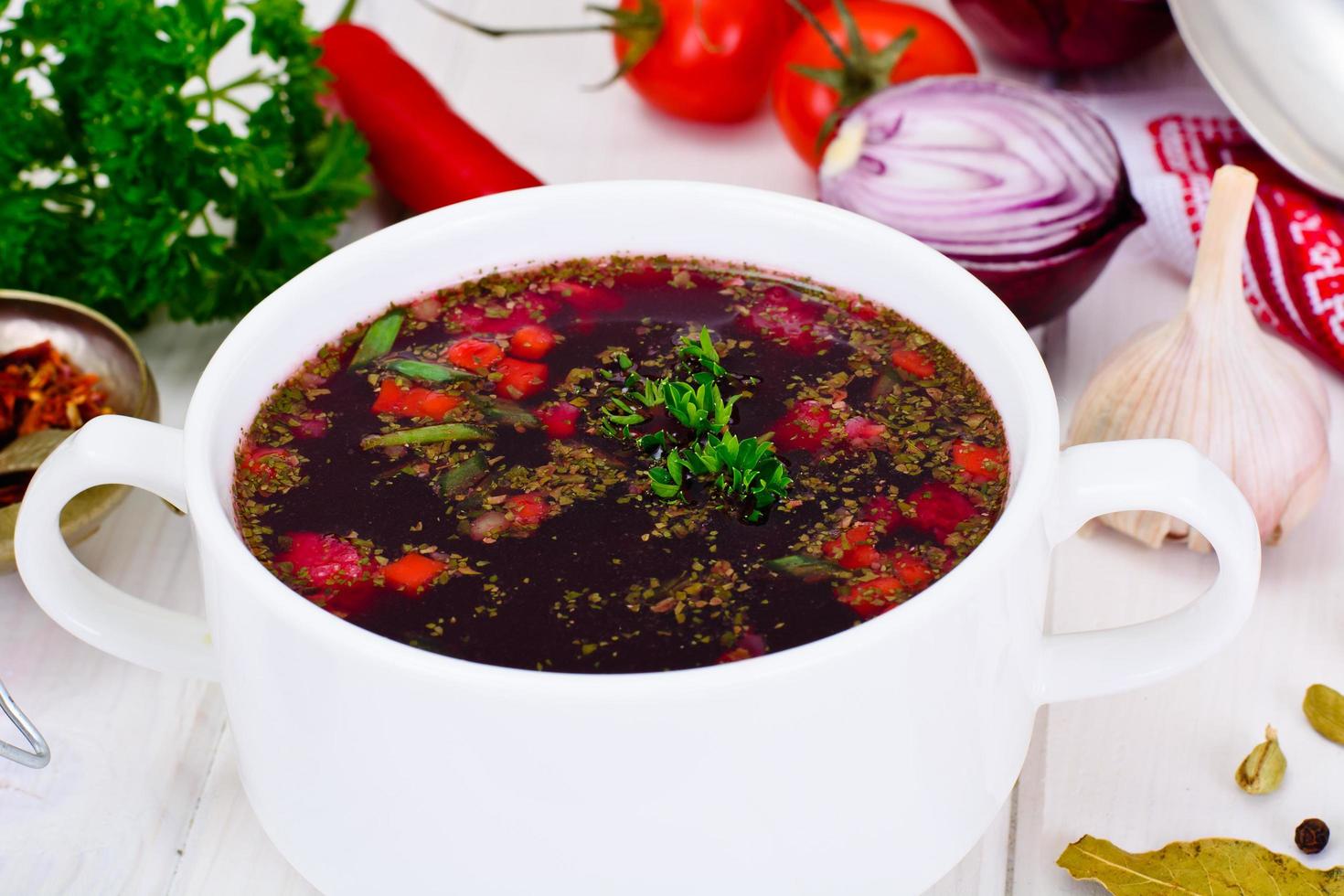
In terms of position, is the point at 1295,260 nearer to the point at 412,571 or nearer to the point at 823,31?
the point at 823,31

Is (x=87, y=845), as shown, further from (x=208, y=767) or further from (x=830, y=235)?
(x=830, y=235)

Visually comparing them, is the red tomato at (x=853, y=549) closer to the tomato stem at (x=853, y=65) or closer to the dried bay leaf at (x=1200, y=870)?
the dried bay leaf at (x=1200, y=870)

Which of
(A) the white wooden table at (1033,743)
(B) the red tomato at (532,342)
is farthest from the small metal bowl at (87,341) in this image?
(B) the red tomato at (532,342)

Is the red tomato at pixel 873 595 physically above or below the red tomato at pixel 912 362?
above

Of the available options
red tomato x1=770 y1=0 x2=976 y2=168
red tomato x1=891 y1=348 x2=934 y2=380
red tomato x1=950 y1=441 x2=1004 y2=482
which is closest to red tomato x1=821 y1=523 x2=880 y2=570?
red tomato x1=950 y1=441 x2=1004 y2=482

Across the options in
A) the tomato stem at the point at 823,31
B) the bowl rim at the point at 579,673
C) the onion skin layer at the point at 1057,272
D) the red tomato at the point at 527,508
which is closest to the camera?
the bowl rim at the point at 579,673

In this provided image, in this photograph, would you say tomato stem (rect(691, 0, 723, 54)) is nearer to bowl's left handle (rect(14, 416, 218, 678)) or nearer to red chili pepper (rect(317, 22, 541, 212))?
red chili pepper (rect(317, 22, 541, 212))

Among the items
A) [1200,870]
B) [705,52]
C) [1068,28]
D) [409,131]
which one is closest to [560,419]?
[1200,870]
